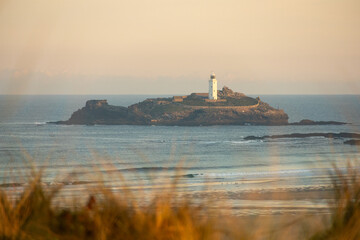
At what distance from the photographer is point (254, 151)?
4388 centimetres

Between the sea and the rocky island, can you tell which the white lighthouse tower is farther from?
the sea

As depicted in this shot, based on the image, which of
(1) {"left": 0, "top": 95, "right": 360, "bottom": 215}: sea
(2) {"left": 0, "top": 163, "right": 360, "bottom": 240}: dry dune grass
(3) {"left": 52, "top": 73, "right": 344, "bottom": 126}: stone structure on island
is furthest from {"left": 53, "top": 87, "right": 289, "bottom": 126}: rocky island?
(2) {"left": 0, "top": 163, "right": 360, "bottom": 240}: dry dune grass

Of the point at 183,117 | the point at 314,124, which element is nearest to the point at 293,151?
the point at 314,124

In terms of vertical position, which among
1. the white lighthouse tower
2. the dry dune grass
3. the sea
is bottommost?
the sea

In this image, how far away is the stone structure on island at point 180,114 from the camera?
268 feet

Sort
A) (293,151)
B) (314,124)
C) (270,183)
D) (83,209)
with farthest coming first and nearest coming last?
(314,124)
(293,151)
(270,183)
(83,209)

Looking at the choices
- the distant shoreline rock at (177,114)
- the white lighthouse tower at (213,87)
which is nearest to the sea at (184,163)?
the distant shoreline rock at (177,114)

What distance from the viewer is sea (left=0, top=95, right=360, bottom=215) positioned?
3.75 m

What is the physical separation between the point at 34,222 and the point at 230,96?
93.9 meters

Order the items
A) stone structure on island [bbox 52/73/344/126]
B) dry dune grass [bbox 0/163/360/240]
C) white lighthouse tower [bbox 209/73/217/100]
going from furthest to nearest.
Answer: white lighthouse tower [bbox 209/73/217/100] < stone structure on island [bbox 52/73/344/126] < dry dune grass [bbox 0/163/360/240]

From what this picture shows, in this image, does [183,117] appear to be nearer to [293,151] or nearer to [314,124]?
[314,124]

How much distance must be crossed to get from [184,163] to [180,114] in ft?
156

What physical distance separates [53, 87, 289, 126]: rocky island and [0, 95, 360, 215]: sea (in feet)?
13.7

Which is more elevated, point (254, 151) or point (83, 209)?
point (83, 209)
